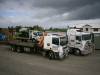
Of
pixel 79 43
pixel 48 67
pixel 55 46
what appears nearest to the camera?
pixel 48 67

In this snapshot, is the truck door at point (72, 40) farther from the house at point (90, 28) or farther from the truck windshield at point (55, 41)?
the house at point (90, 28)

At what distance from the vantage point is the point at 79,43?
19.3 meters

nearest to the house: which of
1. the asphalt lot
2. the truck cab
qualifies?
the truck cab

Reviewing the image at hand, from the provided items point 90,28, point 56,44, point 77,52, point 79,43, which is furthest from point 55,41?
point 90,28

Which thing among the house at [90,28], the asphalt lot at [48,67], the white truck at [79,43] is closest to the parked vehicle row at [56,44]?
the white truck at [79,43]

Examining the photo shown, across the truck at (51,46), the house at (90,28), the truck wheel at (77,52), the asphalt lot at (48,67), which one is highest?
the house at (90,28)

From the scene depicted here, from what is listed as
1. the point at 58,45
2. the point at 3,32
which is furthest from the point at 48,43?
the point at 3,32

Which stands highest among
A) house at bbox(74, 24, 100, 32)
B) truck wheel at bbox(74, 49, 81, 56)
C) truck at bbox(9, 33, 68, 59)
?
house at bbox(74, 24, 100, 32)

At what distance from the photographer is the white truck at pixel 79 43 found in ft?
62.1

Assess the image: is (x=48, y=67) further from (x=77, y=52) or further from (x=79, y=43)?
(x=79, y=43)

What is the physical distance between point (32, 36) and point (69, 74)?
1266cm

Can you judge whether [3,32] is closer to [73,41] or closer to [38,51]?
[38,51]

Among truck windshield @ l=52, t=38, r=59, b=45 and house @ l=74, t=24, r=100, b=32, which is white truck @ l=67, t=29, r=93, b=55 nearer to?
truck windshield @ l=52, t=38, r=59, b=45

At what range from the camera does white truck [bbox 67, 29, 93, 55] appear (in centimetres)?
1893
